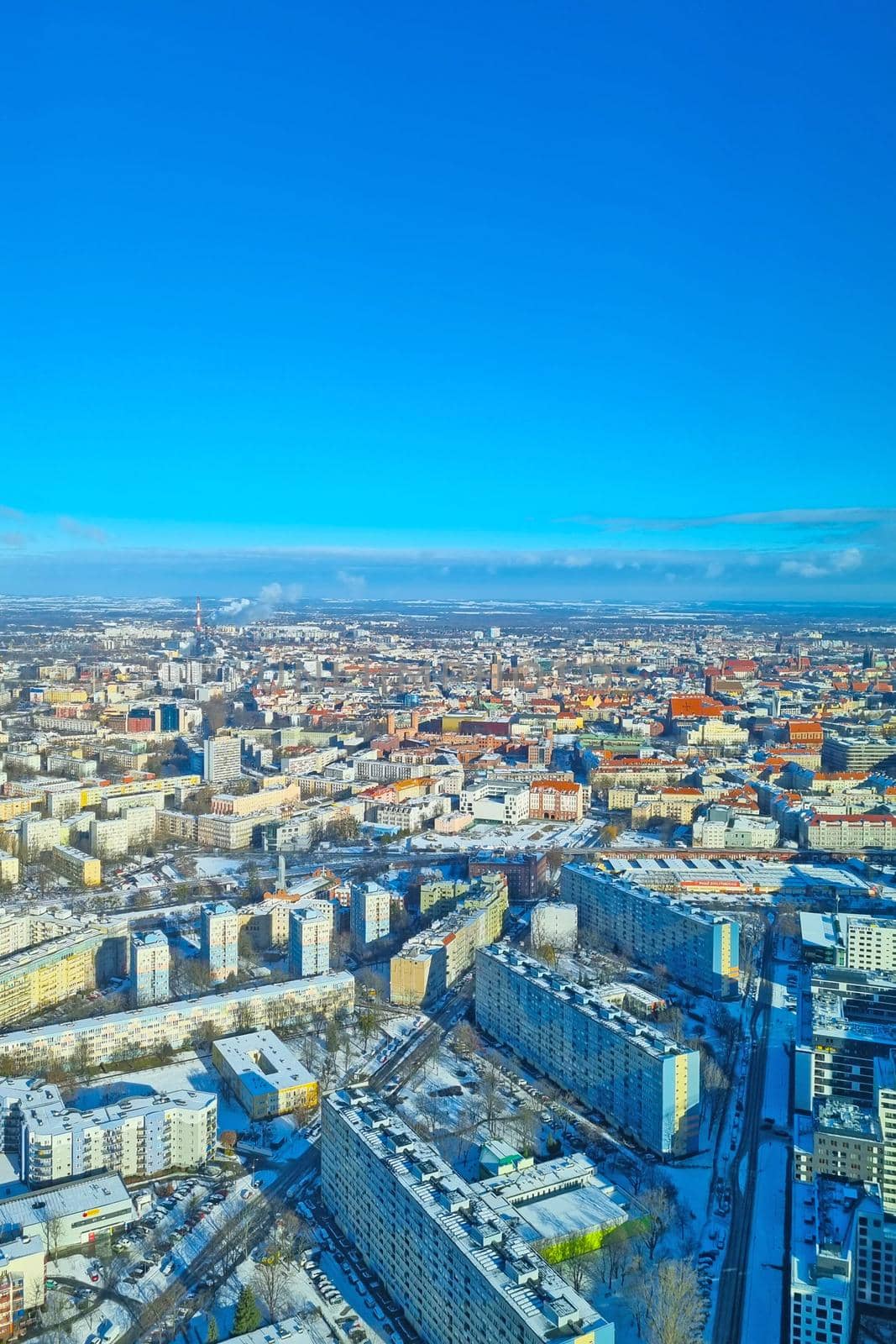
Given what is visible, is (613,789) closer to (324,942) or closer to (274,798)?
(274,798)

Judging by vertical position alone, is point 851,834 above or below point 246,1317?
above

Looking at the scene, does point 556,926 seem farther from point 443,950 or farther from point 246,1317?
point 246,1317

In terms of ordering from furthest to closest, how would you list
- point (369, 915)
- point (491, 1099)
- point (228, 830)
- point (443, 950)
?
point (228, 830) → point (369, 915) → point (443, 950) → point (491, 1099)

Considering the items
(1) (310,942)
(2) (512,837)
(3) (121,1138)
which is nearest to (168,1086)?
(3) (121,1138)

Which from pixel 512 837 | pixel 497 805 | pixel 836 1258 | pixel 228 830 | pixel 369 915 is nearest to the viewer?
pixel 836 1258

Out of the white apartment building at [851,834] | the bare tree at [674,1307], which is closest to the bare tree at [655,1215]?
the bare tree at [674,1307]

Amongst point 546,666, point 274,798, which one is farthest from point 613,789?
point 546,666

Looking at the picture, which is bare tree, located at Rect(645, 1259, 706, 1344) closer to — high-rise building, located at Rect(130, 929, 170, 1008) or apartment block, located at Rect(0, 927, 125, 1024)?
high-rise building, located at Rect(130, 929, 170, 1008)
